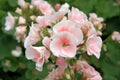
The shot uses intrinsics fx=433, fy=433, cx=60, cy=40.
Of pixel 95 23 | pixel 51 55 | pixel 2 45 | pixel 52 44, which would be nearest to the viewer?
pixel 52 44

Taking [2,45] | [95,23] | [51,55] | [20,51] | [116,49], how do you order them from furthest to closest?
[2,45] → [20,51] → [116,49] → [95,23] → [51,55]

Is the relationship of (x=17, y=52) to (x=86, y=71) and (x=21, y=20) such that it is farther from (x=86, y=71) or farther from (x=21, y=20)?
(x=86, y=71)

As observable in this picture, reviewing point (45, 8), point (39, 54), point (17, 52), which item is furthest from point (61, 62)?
point (17, 52)

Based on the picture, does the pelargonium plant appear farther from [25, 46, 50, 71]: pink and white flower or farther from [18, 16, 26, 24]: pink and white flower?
[18, 16, 26, 24]: pink and white flower

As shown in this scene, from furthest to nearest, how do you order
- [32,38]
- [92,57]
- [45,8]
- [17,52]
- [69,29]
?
[17,52]
[92,57]
[45,8]
[32,38]
[69,29]

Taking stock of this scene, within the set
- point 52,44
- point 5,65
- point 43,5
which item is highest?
point 52,44

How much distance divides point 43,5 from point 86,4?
0.69 m

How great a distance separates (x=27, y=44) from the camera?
171 cm

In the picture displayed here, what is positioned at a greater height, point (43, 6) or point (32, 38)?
point (32, 38)

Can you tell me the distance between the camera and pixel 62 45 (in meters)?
1.62

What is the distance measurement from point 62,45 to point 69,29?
2.8 inches

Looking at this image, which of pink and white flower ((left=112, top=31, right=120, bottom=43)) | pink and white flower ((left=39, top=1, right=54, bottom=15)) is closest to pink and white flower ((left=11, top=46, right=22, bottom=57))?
pink and white flower ((left=39, top=1, right=54, bottom=15))

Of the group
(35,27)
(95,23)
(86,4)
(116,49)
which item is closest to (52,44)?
(35,27)

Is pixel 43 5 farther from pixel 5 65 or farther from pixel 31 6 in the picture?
pixel 5 65
